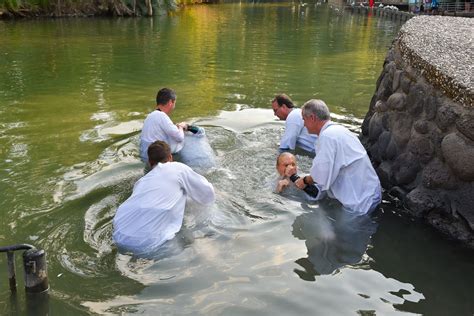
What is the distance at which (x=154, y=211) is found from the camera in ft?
17.3

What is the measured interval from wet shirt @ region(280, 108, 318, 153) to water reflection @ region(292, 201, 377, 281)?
7.04ft

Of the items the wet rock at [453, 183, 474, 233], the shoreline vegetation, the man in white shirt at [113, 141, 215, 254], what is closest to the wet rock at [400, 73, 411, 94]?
the wet rock at [453, 183, 474, 233]

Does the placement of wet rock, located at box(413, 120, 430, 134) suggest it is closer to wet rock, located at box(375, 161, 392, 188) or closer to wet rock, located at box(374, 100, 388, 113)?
wet rock, located at box(375, 161, 392, 188)

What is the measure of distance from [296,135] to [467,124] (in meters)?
3.56

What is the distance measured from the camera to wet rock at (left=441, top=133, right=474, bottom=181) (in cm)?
515

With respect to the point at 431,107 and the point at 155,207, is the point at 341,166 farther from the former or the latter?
the point at 155,207

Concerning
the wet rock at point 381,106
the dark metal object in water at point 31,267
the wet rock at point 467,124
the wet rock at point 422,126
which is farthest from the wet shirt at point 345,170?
the dark metal object in water at point 31,267

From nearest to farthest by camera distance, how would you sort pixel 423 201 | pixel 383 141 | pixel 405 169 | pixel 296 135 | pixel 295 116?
pixel 423 201
pixel 405 169
pixel 383 141
pixel 295 116
pixel 296 135

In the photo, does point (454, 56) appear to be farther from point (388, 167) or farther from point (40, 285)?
point (40, 285)

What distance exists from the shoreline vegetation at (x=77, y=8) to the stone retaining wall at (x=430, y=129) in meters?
32.4

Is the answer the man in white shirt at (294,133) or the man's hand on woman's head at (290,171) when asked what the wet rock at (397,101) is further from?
the man's hand on woman's head at (290,171)

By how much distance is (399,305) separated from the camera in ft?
14.8

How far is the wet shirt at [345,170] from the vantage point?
595 cm

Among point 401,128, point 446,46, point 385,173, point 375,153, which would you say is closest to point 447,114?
point 401,128
